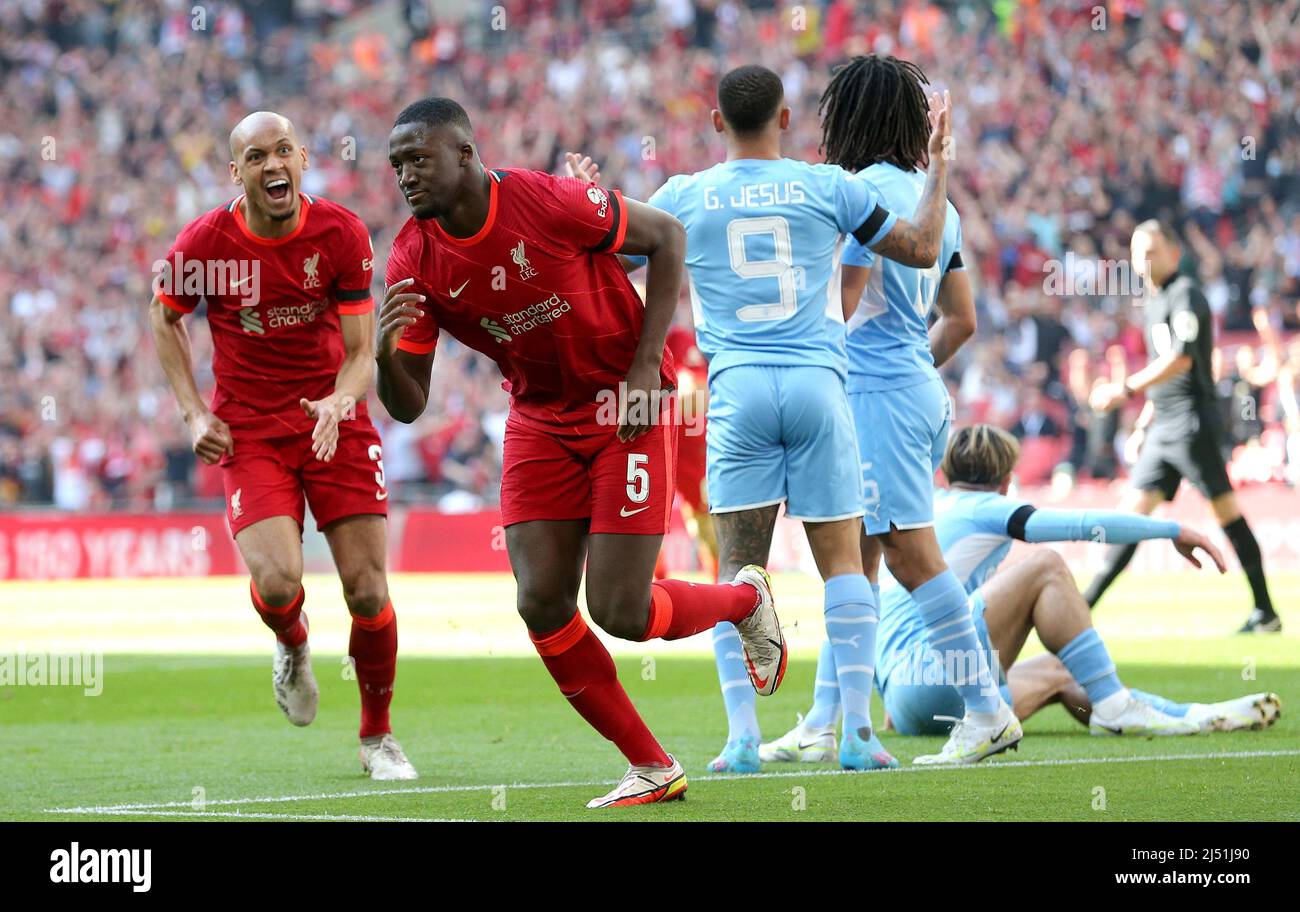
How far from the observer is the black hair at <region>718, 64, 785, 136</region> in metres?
7.11

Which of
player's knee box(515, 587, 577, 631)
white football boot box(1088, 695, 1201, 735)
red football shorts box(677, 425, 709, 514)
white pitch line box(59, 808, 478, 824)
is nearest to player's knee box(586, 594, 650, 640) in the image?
player's knee box(515, 587, 577, 631)

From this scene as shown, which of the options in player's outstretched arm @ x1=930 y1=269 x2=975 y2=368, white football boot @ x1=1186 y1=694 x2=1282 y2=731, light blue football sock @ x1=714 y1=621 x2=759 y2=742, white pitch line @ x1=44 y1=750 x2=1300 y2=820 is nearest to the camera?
white pitch line @ x1=44 y1=750 x2=1300 y2=820

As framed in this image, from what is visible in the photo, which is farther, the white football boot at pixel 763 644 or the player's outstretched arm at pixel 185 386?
the player's outstretched arm at pixel 185 386

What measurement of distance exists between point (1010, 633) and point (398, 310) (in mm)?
3422

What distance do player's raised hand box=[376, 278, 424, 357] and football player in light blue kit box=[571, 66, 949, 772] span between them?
1415 millimetres

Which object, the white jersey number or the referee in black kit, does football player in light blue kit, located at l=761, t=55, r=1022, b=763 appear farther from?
the referee in black kit

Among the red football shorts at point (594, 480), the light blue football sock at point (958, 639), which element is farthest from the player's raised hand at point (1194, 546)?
the red football shorts at point (594, 480)

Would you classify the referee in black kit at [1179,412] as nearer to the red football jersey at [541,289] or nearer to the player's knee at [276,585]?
the player's knee at [276,585]

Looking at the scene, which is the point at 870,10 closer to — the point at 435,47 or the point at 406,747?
the point at 435,47

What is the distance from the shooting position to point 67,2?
1369 inches

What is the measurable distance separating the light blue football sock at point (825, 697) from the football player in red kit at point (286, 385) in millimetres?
1682

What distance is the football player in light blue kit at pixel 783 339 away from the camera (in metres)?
7.00

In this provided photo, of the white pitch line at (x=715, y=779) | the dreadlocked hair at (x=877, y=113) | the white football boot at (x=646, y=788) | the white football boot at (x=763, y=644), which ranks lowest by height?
the white pitch line at (x=715, y=779)
